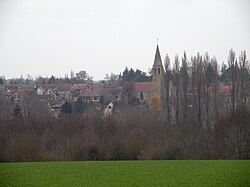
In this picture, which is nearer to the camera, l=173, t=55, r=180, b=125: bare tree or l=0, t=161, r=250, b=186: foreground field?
l=0, t=161, r=250, b=186: foreground field

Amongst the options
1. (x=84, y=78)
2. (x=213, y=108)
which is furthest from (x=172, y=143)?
(x=84, y=78)

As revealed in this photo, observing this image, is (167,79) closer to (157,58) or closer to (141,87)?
(157,58)

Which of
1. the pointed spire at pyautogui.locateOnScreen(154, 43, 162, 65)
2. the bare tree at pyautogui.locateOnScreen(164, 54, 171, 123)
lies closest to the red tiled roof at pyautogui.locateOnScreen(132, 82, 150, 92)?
the pointed spire at pyautogui.locateOnScreen(154, 43, 162, 65)

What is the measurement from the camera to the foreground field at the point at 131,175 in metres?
18.3

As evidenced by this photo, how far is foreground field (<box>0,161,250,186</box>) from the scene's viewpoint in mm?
18344

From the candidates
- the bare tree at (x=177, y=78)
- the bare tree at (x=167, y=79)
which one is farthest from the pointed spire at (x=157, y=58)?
the bare tree at (x=177, y=78)

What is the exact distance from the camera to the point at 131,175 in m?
21.1

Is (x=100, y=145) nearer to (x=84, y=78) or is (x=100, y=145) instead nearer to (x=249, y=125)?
(x=249, y=125)

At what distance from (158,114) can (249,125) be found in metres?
17.5

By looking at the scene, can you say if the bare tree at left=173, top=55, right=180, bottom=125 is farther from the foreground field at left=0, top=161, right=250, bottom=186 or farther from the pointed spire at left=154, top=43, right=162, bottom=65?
the foreground field at left=0, top=161, right=250, bottom=186

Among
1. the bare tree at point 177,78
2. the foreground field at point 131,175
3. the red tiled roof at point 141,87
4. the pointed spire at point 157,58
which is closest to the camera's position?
the foreground field at point 131,175

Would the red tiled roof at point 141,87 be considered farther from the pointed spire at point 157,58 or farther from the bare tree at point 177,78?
the bare tree at point 177,78

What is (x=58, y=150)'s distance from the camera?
35750mm

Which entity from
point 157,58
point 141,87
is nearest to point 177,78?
point 157,58
